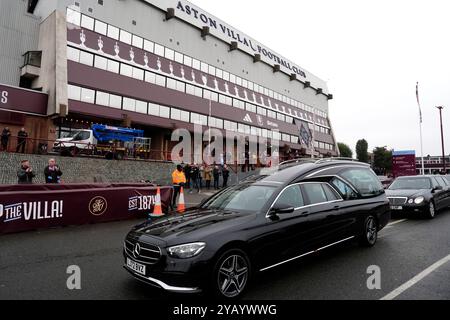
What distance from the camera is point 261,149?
138 feet

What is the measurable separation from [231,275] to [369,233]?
147 inches

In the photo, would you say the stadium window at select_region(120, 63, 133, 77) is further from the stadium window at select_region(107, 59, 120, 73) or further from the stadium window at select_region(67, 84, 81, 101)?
the stadium window at select_region(67, 84, 81, 101)

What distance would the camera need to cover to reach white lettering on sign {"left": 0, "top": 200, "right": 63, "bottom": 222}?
25.1 feet

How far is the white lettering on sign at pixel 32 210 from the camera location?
25.1 feet

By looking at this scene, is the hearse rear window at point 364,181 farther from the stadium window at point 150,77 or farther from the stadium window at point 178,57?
the stadium window at point 178,57

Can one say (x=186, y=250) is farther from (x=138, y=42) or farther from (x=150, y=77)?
(x=138, y=42)

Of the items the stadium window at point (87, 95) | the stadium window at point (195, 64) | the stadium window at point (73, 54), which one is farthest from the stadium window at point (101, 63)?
the stadium window at point (195, 64)

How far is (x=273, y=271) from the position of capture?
4.91 metres

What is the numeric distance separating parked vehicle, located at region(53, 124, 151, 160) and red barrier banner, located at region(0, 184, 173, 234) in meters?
9.29

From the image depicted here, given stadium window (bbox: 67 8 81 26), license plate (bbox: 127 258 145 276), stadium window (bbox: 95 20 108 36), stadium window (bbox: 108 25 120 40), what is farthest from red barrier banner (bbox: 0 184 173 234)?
stadium window (bbox: 108 25 120 40)

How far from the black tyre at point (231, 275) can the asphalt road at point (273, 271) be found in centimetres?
22
